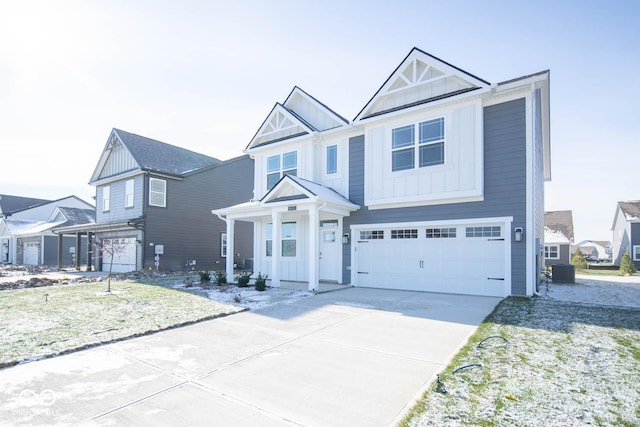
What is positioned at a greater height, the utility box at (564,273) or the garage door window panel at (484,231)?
the garage door window panel at (484,231)

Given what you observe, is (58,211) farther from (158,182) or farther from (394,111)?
(394,111)

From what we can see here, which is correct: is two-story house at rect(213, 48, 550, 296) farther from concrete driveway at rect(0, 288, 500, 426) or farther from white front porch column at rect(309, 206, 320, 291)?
concrete driveway at rect(0, 288, 500, 426)

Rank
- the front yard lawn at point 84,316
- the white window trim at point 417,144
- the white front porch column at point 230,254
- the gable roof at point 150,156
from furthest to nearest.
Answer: the gable roof at point 150,156, the white front porch column at point 230,254, the white window trim at point 417,144, the front yard lawn at point 84,316

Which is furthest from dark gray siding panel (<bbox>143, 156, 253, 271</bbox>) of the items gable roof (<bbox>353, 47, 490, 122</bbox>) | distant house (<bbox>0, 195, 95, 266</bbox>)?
gable roof (<bbox>353, 47, 490, 122</bbox>)

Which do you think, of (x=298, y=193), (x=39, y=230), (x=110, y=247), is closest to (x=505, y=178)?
(x=298, y=193)

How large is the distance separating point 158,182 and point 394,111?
14.1 metres

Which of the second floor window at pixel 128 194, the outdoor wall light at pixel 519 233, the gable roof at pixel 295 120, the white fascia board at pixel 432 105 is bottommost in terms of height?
the outdoor wall light at pixel 519 233

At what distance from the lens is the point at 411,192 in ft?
35.4

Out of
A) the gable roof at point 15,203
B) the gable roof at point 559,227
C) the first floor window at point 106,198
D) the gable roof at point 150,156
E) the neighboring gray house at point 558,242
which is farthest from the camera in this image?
the gable roof at point 15,203

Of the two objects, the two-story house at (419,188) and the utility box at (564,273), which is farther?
the utility box at (564,273)

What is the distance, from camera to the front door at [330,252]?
494 inches

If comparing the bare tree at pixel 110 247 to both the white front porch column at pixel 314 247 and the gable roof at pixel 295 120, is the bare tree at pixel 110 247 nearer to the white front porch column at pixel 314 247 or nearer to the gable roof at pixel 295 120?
the white front porch column at pixel 314 247

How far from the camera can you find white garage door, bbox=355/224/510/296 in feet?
31.6

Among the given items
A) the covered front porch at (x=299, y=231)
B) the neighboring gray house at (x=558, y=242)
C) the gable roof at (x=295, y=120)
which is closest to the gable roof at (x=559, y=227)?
the neighboring gray house at (x=558, y=242)
